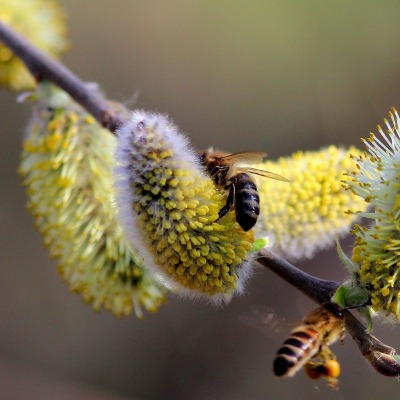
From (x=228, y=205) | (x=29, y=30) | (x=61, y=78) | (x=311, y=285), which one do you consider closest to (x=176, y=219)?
(x=228, y=205)

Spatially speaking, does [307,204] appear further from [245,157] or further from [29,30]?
[29,30]

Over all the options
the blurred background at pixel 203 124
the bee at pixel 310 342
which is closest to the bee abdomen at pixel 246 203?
the bee at pixel 310 342

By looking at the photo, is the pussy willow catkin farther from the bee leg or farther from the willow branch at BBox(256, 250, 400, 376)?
the willow branch at BBox(256, 250, 400, 376)

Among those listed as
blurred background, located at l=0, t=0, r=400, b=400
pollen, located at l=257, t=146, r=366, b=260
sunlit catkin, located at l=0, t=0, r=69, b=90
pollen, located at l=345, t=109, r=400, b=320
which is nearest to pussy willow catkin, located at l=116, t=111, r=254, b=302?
pollen, located at l=345, t=109, r=400, b=320

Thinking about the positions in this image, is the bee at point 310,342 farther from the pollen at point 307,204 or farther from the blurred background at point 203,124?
the blurred background at point 203,124

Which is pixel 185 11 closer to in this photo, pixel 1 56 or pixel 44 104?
pixel 1 56
